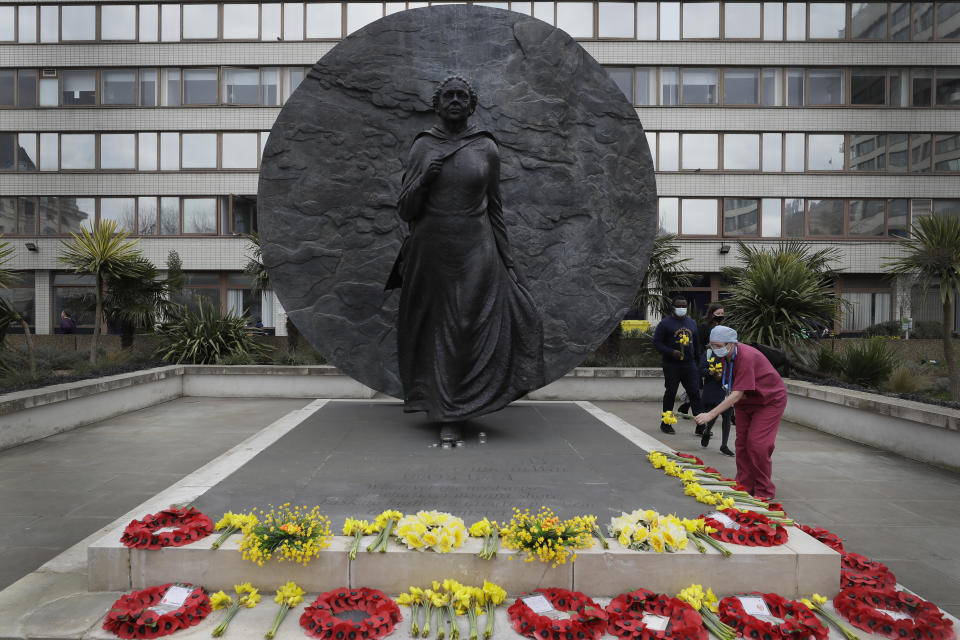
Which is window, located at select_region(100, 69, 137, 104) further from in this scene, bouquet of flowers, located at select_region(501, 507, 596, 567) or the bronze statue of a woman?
bouquet of flowers, located at select_region(501, 507, 596, 567)

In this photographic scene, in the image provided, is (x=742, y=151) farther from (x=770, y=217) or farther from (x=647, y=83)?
(x=647, y=83)

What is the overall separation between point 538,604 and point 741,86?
26.1 metres

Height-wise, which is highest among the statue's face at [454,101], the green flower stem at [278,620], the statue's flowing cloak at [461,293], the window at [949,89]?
the window at [949,89]

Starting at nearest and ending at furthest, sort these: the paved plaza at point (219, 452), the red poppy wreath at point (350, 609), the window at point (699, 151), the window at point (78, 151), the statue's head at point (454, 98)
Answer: the red poppy wreath at point (350, 609) < the paved plaza at point (219, 452) < the statue's head at point (454, 98) < the window at point (699, 151) < the window at point (78, 151)

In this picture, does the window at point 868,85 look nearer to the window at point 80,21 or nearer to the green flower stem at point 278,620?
the green flower stem at point 278,620

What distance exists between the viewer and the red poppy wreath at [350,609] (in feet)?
9.44

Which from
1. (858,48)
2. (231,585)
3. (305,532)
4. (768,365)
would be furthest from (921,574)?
(858,48)

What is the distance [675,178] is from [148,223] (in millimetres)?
20995

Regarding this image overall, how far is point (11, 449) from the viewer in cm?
757

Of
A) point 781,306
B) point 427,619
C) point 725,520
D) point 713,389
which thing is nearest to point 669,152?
point 781,306

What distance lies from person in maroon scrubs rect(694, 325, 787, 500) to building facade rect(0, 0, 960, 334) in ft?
67.2

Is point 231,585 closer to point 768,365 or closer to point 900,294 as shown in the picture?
point 768,365

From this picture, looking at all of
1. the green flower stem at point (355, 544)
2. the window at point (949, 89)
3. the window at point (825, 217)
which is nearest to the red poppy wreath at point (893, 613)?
the green flower stem at point (355, 544)

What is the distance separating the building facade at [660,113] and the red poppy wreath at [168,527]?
22295mm
